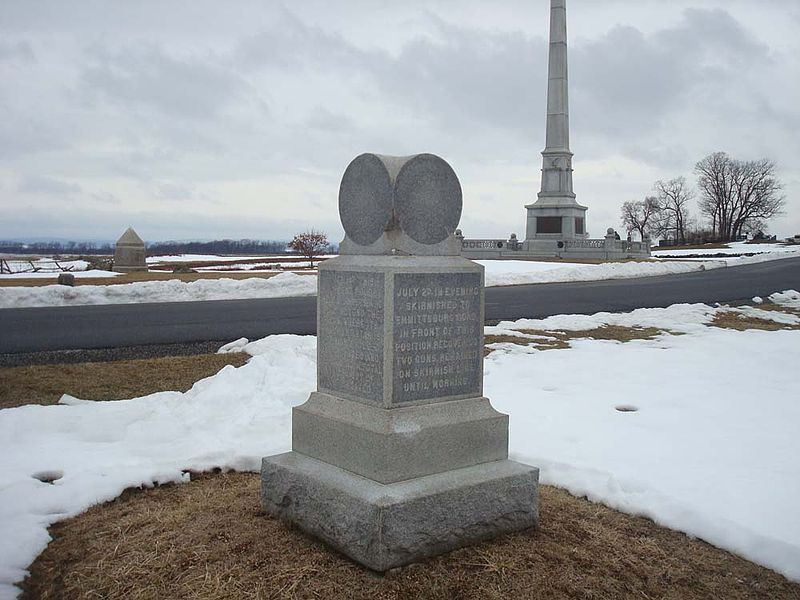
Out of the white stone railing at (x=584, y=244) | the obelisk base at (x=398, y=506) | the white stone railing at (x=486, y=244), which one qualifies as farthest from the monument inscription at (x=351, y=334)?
the white stone railing at (x=486, y=244)

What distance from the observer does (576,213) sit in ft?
151

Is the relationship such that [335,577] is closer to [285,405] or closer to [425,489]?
[425,489]

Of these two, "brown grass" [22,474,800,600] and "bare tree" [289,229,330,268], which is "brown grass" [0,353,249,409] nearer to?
"brown grass" [22,474,800,600]

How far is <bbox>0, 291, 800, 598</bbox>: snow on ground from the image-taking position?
5.02 metres

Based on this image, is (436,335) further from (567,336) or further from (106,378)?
(567,336)

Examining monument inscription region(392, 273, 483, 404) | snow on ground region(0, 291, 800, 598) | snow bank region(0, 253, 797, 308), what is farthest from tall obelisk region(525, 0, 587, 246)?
monument inscription region(392, 273, 483, 404)

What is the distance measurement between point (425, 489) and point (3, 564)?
2469mm

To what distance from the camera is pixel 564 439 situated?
671 cm

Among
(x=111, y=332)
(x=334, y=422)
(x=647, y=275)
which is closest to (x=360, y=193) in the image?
(x=334, y=422)

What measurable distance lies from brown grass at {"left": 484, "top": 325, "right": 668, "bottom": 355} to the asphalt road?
2.21 meters

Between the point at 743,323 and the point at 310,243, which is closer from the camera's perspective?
the point at 743,323

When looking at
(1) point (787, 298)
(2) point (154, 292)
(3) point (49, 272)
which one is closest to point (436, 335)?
(2) point (154, 292)

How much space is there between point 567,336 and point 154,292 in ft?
37.7

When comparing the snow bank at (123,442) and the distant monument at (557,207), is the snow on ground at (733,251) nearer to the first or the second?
the distant monument at (557,207)
